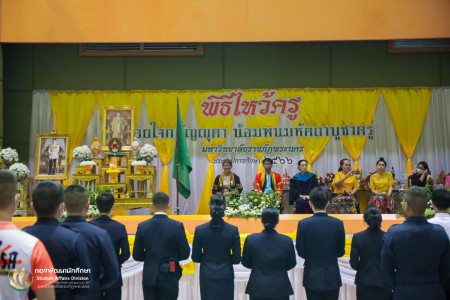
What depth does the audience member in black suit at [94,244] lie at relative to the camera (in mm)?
2844

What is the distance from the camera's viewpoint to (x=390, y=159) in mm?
9984

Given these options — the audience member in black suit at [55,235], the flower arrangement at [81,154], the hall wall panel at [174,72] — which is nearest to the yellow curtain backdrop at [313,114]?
the hall wall panel at [174,72]

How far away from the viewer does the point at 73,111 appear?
33.1 feet

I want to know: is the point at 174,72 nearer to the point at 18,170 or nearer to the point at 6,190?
the point at 18,170

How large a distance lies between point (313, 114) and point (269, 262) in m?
6.77

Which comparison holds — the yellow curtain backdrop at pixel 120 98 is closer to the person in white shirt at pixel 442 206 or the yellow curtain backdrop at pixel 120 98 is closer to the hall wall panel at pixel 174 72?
the hall wall panel at pixel 174 72

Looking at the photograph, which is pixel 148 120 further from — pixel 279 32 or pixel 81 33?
pixel 279 32

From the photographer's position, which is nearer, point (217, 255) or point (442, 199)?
point (442, 199)

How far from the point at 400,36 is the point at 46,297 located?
8006 millimetres

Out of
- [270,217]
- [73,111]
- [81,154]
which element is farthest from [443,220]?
[73,111]

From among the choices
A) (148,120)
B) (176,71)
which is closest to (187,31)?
(176,71)

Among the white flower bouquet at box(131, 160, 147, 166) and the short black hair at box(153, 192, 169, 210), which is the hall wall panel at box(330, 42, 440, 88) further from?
the short black hair at box(153, 192, 169, 210)

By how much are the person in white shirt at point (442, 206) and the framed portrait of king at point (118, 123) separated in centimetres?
610

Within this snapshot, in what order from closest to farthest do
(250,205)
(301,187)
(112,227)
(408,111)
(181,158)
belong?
(112,227) → (250,205) → (181,158) → (301,187) → (408,111)
